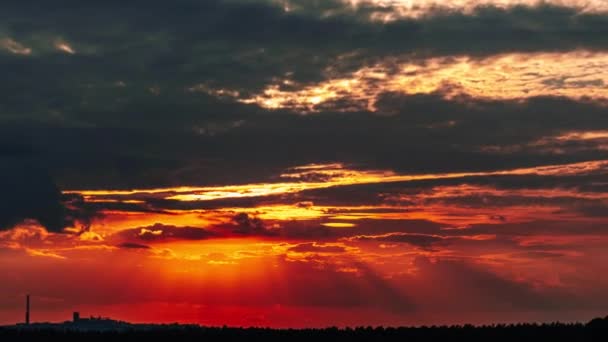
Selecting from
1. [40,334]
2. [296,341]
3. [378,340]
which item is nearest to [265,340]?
[296,341]

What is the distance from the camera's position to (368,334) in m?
112

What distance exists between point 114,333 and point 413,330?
113 ft

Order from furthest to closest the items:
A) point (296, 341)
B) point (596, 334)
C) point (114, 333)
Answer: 1. point (114, 333)
2. point (296, 341)
3. point (596, 334)

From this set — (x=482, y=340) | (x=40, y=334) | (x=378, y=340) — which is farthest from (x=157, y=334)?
(x=482, y=340)

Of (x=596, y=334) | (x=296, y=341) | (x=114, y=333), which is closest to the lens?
(x=596, y=334)

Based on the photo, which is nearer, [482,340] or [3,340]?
[482,340]

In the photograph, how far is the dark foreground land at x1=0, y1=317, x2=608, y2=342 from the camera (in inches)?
4213

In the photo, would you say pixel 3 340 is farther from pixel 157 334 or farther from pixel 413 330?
pixel 413 330

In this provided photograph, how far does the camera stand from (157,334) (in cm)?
11725

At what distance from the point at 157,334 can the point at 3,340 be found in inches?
688

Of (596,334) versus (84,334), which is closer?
(596,334)

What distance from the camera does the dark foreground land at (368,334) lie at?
107m

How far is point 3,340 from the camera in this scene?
4651 inches

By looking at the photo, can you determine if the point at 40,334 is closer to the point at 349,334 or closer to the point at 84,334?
the point at 84,334
